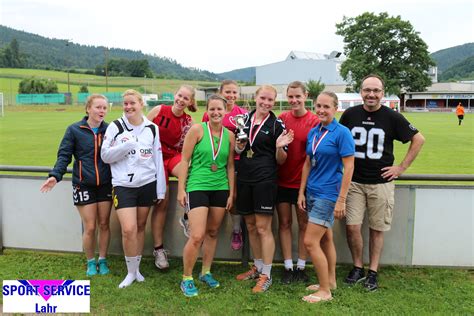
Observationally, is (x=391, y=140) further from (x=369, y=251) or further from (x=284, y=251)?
(x=284, y=251)

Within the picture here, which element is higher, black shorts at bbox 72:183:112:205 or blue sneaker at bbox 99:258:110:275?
black shorts at bbox 72:183:112:205

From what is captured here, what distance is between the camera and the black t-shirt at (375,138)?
3.95 m

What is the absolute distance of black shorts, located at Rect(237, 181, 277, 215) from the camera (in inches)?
150

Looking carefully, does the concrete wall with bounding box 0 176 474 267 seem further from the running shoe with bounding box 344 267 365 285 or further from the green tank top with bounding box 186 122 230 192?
the green tank top with bounding box 186 122 230 192

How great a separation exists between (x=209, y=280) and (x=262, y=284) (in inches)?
20.6

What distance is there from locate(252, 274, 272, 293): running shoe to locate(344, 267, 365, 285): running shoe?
2.66ft

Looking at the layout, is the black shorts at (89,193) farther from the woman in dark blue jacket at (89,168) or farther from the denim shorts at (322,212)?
the denim shorts at (322,212)

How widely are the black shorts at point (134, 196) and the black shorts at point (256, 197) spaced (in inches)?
34.4

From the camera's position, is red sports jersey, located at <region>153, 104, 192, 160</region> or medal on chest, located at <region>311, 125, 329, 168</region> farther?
red sports jersey, located at <region>153, 104, 192, 160</region>

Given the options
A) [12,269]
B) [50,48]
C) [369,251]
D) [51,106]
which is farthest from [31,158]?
[50,48]

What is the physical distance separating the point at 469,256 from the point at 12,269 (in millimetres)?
4895

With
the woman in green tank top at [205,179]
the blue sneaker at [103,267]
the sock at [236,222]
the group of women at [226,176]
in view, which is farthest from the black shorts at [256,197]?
the blue sneaker at [103,267]

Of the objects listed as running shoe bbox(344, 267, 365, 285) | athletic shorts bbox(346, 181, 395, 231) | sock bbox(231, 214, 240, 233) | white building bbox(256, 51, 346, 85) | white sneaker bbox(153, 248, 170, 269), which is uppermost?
white building bbox(256, 51, 346, 85)

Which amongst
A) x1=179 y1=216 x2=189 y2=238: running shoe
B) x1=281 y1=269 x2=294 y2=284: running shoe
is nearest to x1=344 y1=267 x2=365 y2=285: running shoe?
x1=281 y1=269 x2=294 y2=284: running shoe
